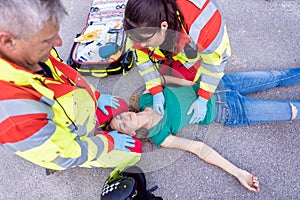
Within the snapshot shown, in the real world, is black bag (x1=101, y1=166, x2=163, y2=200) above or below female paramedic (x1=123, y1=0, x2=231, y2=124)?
below

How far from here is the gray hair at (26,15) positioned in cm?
83

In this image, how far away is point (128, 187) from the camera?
5.08ft

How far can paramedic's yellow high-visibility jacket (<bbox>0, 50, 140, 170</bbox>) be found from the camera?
1.04 m

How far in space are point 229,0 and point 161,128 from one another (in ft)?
4.25

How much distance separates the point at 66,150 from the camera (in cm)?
125

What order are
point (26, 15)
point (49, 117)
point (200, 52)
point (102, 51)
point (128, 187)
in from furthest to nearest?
point (102, 51) < point (128, 187) < point (200, 52) < point (49, 117) < point (26, 15)

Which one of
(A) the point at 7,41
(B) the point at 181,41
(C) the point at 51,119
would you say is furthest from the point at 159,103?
(A) the point at 7,41

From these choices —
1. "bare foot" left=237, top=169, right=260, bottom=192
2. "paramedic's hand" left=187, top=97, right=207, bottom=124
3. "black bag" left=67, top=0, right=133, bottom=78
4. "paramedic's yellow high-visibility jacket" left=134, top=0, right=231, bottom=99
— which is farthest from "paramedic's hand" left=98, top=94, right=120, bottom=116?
"bare foot" left=237, top=169, right=260, bottom=192

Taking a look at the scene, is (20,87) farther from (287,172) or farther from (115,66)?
(287,172)

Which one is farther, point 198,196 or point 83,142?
point 198,196

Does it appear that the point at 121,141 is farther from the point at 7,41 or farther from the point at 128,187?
the point at 7,41

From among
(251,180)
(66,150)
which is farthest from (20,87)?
(251,180)

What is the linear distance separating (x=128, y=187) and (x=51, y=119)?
584mm

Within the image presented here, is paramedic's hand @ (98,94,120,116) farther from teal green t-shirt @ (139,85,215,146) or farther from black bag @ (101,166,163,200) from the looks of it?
black bag @ (101,166,163,200)
